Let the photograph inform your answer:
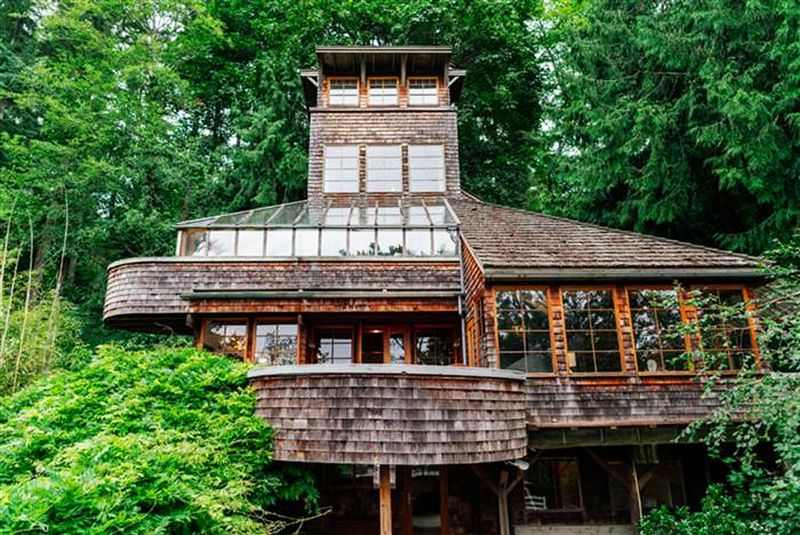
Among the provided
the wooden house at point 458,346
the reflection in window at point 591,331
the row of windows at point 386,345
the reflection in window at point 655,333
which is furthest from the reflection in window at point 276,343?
the reflection in window at point 655,333

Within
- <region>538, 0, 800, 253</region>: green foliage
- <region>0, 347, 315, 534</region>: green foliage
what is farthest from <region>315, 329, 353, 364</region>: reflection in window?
<region>538, 0, 800, 253</region>: green foliage

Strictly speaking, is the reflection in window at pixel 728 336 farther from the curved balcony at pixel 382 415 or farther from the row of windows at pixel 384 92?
the row of windows at pixel 384 92

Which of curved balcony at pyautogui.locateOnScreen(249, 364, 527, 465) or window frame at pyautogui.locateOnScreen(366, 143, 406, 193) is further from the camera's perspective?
window frame at pyautogui.locateOnScreen(366, 143, 406, 193)

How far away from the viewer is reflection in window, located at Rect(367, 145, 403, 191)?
1186 centimetres

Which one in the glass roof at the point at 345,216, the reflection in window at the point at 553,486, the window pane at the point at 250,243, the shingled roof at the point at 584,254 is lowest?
the reflection in window at the point at 553,486

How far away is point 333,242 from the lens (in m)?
9.16

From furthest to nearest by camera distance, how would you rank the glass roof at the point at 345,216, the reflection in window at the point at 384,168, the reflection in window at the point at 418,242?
the reflection in window at the point at 384,168
the glass roof at the point at 345,216
the reflection in window at the point at 418,242

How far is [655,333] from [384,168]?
7481 millimetres

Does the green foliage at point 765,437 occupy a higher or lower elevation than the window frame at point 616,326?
lower

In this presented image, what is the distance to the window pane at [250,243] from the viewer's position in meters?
8.96

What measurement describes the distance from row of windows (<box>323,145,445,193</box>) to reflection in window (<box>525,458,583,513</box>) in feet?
22.2

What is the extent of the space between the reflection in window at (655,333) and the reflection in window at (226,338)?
674 cm

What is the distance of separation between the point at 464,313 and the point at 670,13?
8.56 m

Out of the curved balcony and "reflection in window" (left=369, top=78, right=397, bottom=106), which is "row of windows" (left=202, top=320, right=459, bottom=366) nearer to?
the curved balcony
